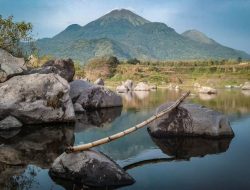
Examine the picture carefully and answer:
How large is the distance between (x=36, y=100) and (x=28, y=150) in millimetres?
8533

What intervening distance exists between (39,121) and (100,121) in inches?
249

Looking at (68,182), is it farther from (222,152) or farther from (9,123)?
(9,123)

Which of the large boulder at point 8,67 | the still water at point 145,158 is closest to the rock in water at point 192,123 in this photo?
the still water at point 145,158

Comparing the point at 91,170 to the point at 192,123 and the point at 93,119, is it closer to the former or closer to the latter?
the point at 192,123

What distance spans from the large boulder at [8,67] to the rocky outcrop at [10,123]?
16.5ft

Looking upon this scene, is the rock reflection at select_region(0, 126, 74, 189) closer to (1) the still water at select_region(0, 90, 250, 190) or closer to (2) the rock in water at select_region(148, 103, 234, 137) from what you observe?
(1) the still water at select_region(0, 90, 250, 190)

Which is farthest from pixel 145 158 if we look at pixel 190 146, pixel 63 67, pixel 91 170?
pixel 63 67

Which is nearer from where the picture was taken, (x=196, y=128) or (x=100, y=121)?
(x=196, y=128)

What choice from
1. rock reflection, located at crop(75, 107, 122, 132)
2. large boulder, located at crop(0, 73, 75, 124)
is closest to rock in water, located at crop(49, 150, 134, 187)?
rock reflection, located at crop(75, 107, 122, 132)

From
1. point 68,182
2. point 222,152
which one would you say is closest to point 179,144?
point 222,152

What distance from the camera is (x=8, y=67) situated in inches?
1254

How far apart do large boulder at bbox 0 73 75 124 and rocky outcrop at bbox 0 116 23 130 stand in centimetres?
54

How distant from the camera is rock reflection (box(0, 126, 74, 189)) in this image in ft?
52.1

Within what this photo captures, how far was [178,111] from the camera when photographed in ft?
80.7
